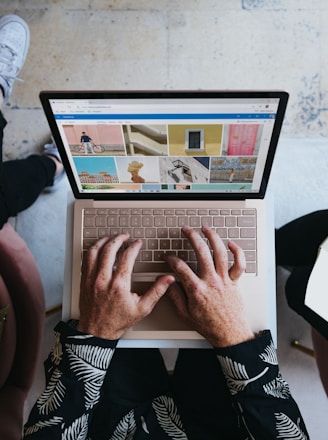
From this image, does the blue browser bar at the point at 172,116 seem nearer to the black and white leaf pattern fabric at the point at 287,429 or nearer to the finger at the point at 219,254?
the finger at the point at 219,254

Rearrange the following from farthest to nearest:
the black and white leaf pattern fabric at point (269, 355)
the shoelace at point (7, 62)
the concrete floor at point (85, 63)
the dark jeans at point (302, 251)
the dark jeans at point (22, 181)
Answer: the concrete floor at point (85, 63)
the shoelace at point (7, 62)
the dark jeans at point (22, 181)
the dark jeans at point (302, 251)
the black and white leaf pattern fabric at point (269, 355)

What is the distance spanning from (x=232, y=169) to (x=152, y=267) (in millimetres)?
276

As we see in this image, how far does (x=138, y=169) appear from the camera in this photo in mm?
847

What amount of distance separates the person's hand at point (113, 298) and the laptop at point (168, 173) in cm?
9

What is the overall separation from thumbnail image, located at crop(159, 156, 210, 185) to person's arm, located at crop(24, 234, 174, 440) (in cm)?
17

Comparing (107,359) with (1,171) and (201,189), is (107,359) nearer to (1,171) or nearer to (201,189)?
(201,189)

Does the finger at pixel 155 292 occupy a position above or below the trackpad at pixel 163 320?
above

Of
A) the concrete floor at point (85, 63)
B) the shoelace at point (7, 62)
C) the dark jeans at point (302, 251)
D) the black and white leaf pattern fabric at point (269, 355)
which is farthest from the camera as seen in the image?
the concrete floor at point (85, 63)

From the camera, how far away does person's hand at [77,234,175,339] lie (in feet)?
2.64

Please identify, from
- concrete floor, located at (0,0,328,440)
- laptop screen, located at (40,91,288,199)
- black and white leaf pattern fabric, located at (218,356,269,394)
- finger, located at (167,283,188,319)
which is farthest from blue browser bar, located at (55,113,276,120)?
concrete floor, located at (0,0,328,440)

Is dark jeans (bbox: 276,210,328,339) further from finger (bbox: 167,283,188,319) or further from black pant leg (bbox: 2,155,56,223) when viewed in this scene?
black pant leg (bbox: 2,155,56,223)

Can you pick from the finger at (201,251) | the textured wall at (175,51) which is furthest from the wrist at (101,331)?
the textured wall at (175,51)

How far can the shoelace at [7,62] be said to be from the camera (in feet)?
4.47

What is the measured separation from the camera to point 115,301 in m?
0.80
